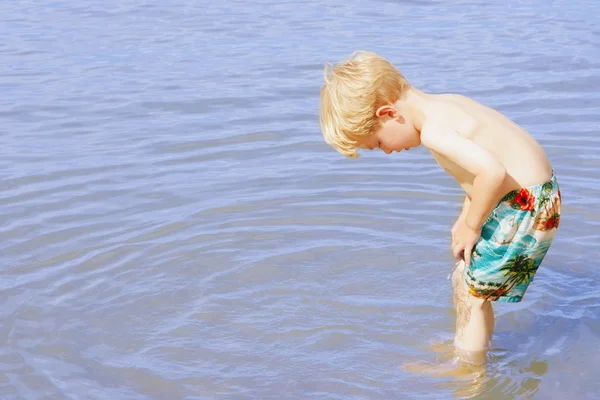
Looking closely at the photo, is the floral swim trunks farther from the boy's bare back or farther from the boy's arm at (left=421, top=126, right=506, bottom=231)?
the boy's arm at (left=421, top=126, right=506, bottom=231)

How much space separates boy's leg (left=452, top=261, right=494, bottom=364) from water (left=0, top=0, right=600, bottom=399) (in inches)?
4.7

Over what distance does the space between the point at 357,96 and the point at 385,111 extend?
0.48ft

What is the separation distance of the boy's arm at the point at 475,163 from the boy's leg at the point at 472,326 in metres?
0.59

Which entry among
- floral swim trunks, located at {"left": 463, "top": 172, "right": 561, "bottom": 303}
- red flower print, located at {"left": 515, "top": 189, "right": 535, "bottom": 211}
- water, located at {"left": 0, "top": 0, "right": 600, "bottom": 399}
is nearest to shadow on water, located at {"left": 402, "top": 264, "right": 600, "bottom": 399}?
water, located at {"left": 0, "top": 0, "right": 600, "bottom": 399}

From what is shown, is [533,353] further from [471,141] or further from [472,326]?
[471,141]

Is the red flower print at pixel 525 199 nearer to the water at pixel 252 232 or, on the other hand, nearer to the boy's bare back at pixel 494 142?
the boy's bare back at pixel 494 142

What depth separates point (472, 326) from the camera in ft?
14.6

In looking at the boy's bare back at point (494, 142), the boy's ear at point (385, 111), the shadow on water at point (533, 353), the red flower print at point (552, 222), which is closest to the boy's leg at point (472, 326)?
the shadow on water at point (533, 353)

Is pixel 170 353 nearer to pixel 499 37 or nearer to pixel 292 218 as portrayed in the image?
pixel 292 218

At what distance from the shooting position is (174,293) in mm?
5359

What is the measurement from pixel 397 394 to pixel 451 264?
1463 mm

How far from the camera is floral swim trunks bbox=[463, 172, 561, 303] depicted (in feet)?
13.3

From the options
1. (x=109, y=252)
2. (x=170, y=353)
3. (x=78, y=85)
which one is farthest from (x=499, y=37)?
(x=170, y=353)

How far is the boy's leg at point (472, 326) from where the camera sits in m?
4.41
